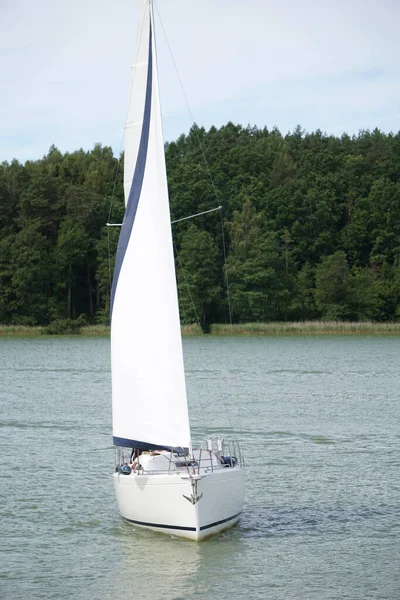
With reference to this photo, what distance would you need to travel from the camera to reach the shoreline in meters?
86.9

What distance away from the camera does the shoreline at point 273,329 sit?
285 feet

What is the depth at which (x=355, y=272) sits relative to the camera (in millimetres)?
109812

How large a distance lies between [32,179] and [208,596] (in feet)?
362

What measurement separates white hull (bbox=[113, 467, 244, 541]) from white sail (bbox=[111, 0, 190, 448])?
726 millimetres

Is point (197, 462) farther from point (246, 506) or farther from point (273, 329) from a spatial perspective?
point (273, 329)

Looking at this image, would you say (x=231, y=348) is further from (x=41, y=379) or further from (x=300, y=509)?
(x=300, y=509)

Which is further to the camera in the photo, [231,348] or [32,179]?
[32,179]

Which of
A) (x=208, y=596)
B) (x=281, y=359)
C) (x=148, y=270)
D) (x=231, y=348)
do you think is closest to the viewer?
(x=208, y=596)

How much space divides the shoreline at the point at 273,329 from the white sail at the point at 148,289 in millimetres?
67411

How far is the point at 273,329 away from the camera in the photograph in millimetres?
91938

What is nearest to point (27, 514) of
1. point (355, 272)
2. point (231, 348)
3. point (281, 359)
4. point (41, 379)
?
point (41, 379)

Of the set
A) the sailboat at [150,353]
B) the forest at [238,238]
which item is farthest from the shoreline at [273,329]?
the sailboat at [150,353]

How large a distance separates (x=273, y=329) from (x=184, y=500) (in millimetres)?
76916

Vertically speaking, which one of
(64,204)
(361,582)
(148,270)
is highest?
(64,204)
